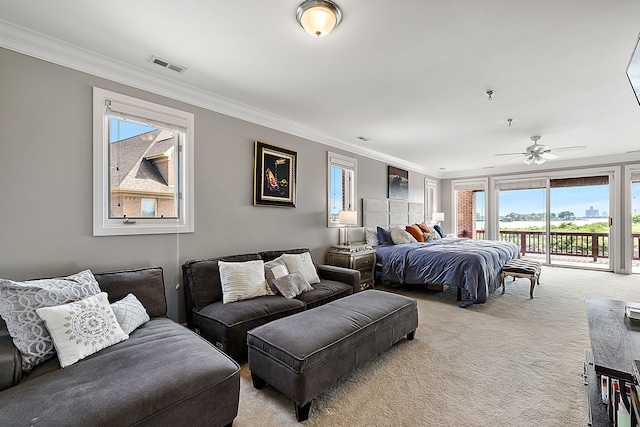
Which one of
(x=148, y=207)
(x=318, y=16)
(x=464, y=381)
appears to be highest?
(x=318, y=16)

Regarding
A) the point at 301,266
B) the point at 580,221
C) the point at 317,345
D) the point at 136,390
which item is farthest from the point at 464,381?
the point at 580,221

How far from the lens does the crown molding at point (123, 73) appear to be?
2.09 metres

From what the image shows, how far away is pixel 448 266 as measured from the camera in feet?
13.4

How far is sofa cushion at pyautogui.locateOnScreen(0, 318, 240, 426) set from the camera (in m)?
1.18

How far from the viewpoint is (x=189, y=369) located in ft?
4.85

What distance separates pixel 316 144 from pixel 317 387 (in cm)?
355

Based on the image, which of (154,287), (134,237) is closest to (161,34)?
(134,237)

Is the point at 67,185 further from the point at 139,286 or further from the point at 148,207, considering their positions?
the point at 139,286

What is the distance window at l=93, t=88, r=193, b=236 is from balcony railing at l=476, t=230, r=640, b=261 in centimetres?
800

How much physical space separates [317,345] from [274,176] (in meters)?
2.51

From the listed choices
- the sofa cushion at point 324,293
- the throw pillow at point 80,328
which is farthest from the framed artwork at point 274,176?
the throw pillow at point 80,328

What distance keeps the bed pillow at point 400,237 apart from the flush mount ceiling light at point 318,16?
4170 mm

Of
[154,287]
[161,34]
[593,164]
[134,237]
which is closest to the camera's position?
[161,34]

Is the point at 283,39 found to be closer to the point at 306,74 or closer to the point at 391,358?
the point at 306,74
